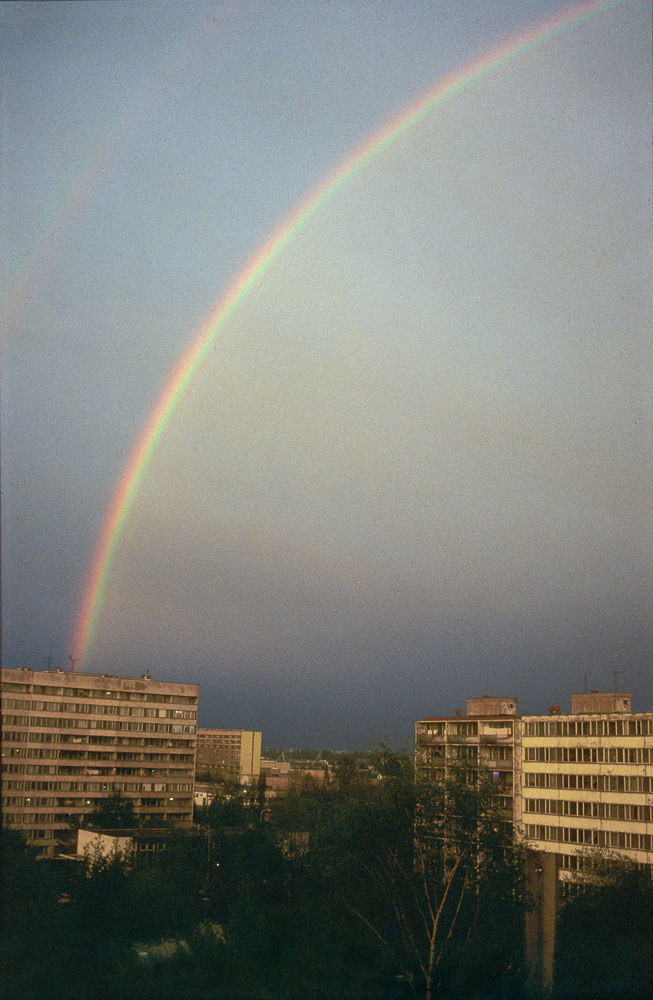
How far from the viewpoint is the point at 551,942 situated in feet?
25.8

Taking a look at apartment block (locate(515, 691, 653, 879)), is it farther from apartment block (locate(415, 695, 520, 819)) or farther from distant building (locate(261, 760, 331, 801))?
distant building (locate(261, 760, 331, 801))

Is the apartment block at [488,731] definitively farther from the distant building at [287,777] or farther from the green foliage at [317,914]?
the green foliage at [317,914]

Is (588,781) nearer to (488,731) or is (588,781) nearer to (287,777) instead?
(488,731)

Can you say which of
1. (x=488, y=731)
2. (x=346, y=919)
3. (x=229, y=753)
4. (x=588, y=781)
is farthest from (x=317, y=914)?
(x=229, y=753)

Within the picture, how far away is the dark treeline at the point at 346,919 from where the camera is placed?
629 cm

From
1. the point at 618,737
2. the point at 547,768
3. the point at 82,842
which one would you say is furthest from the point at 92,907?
the point at 547,768

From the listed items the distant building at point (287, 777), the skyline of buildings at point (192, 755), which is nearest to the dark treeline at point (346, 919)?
the skyline of buildings at point (192, 755)

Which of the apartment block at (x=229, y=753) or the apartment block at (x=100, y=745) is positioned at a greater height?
the apartment block at (x=100, y=745)

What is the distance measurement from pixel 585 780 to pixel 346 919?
16.2 m

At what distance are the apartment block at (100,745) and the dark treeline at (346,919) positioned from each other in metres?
18.4

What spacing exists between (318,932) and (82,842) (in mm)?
12735

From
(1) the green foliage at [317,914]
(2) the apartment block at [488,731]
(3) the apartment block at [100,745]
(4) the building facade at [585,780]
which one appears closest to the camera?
(1) the green foliage at [317,914]

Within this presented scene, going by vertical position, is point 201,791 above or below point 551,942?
below

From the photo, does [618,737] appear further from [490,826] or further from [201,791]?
[201,791]
